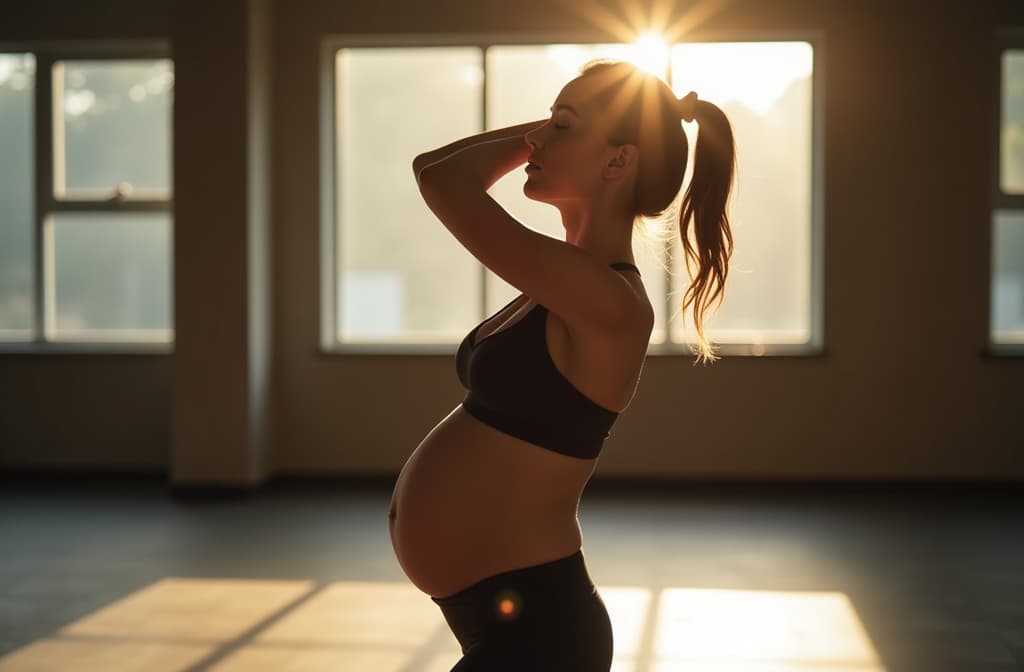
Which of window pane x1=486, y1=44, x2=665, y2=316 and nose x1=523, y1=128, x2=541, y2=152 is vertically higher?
window pane x1=486, y1=44, x2=665, y2=316

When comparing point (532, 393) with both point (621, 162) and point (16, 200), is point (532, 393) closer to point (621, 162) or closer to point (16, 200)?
point (621, 162)

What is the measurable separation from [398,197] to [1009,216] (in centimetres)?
311

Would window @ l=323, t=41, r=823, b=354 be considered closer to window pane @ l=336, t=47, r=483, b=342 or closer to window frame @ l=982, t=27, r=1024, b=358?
window pane @ l=336, t=47, r=483, b=342

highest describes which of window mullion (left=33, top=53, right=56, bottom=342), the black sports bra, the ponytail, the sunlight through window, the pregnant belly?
window mullion (left=33, top=53, right=56, bottom=342)

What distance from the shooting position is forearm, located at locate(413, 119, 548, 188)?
106cm

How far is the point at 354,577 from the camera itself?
3621 mm

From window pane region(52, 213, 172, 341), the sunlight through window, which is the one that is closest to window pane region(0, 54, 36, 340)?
window pane region(52, 213, 172, 341)

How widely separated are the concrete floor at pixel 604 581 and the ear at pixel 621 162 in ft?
6.25

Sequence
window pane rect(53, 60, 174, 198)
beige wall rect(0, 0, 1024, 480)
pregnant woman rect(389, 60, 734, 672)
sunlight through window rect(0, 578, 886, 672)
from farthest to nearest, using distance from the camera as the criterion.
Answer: window pane rect(53, 60, 174, 198) → beige wall rect(0, 0, 1024, 480) → sunlight through window rect(0, 578, 886, 672) → pregnant woman rect(389, 60, 734, 672)

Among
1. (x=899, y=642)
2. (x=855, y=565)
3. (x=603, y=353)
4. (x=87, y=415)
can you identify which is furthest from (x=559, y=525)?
(x=87, y=415)

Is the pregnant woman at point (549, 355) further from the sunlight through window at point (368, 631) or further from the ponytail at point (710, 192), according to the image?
the sunlight through window at point (368, 631)

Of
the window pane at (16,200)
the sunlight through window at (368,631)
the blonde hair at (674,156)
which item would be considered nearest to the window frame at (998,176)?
the sunlight through window at (368,631)

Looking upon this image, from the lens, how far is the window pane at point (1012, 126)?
5.38 m

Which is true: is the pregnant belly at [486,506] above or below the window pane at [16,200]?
below
